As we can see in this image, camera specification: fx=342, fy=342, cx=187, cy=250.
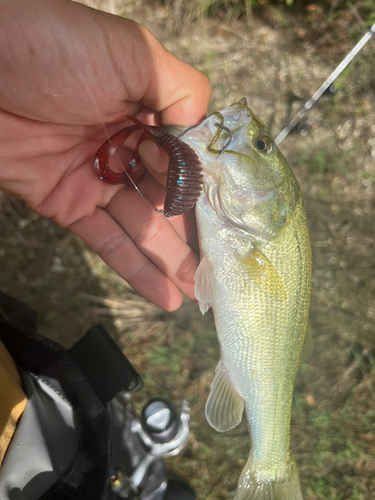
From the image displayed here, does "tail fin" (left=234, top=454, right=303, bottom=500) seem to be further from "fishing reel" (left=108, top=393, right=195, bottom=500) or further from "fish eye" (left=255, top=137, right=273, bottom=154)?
"fish eye" (left=255, top=137, right=273, bottom=154)

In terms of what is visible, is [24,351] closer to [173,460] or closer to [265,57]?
[173,460]

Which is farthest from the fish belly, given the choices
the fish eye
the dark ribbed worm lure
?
the fish eye

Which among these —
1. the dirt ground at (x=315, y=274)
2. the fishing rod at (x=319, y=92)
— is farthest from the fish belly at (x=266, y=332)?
the fishing rod at (x=319, y=92)

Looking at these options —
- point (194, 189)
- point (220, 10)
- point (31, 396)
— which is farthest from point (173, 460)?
point (220, 10)

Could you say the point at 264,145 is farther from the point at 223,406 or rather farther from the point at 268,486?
the point at 268,486

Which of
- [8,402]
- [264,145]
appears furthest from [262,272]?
[8,402]

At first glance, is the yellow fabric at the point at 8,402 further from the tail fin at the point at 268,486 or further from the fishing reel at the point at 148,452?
the tail fin at the point at 268,486

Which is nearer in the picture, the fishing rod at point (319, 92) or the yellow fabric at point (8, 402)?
the yellow fabric at point (8, 402)
